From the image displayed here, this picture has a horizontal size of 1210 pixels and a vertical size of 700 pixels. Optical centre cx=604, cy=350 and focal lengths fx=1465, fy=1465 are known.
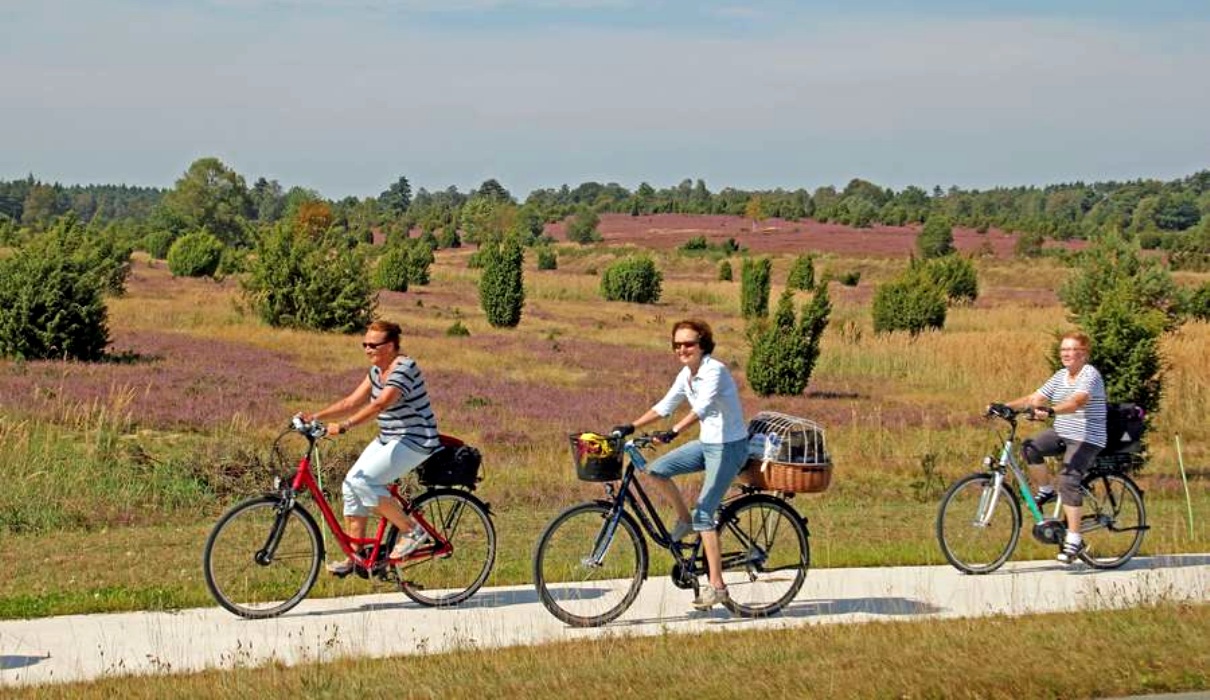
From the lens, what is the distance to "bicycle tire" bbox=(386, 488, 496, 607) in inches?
369

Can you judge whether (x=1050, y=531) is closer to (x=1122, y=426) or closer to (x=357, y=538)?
(x=1122, y=426)

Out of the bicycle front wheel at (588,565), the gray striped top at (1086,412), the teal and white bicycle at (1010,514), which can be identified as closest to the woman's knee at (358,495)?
the bicycle front wheel at (588,565)

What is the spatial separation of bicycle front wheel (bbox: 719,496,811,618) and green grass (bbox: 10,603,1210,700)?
78 cm

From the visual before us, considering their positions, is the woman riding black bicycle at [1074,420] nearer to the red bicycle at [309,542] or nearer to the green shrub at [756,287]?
the red bicycle at [309,542]

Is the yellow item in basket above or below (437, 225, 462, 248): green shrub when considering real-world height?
above

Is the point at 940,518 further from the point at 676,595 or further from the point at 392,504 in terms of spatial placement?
the point at 392,504

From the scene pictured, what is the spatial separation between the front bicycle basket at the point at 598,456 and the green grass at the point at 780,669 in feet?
3.22

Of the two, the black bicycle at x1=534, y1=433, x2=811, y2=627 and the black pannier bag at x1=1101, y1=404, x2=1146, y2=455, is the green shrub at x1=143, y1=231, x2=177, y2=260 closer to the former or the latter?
the black pannier bag at x1=1101, y1=404, x2=1146, y2=455

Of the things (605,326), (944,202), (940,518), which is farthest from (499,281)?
(944,202)

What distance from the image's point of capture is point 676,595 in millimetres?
9836

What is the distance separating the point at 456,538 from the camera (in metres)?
9.80

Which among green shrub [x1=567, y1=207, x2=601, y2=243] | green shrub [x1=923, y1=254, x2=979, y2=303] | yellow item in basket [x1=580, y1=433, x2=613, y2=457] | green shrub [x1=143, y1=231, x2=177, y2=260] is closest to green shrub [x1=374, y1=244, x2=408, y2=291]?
green shrub [x1=923, y1=254, x2=979, y2=303]

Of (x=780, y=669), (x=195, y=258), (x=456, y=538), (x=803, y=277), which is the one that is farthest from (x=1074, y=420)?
(x=195, y=258)

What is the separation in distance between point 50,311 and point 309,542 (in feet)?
76.7
